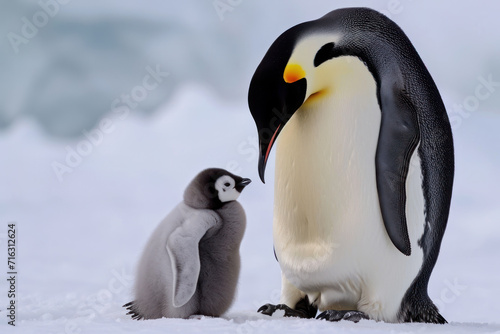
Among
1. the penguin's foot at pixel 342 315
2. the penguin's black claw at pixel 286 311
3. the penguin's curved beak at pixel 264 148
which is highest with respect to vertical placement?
the penguin's curved beak at pixel 264 148

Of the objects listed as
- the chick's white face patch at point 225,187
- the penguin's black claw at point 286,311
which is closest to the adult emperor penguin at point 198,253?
the chick's white face patch at point 225,187

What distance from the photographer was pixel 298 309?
2699 mm

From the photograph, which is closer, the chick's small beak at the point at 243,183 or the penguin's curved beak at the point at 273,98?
the penguin's curved beak at the point at 273,98

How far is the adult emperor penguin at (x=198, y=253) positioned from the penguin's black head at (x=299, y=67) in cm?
26

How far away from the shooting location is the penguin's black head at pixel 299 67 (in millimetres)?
2359

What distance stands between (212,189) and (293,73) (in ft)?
1.78

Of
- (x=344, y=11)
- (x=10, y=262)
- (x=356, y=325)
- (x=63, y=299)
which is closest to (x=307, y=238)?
(x=356, y=325)

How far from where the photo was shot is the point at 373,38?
2479mm

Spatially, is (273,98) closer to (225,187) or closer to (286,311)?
(225,187)

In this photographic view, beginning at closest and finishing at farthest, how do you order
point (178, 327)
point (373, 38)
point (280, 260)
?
point (178, 327) → point (373, 38) → point (280, 260)

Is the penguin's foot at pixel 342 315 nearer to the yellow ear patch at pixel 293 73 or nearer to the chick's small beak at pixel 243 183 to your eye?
the chick's small beak at pixel 243 183

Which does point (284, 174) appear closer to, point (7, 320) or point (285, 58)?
point (285, 58)

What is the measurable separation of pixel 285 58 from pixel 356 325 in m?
0.94

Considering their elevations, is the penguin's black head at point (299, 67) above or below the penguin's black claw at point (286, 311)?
above
